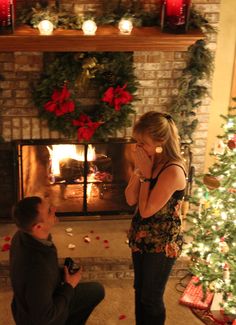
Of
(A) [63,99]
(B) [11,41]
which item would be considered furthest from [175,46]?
(B) [11,41]

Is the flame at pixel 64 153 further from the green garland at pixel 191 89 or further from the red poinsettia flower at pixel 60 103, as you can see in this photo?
the green garland at pixel 191 89

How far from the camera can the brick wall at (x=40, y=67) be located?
10.5 feet

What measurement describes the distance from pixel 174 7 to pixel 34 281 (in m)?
1.87

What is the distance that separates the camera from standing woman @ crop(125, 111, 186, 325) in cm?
220

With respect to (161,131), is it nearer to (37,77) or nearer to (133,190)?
(133,190)

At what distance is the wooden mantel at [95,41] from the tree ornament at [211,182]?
33.8 inches

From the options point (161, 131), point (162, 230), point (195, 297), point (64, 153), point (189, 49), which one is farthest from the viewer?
point (64, 153)

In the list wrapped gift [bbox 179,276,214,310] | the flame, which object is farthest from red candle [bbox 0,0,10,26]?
wrapped gift [bbox 179,276,214,310]

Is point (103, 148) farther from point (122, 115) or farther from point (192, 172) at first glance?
point (192, 172)

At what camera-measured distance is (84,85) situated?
326 cm

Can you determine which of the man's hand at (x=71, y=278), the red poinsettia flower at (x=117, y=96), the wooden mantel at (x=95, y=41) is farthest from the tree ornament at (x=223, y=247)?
the wooden mantel at (x=95, y=41)

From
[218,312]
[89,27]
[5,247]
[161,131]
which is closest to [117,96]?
[89,27]

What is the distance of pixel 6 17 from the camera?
9.28ft

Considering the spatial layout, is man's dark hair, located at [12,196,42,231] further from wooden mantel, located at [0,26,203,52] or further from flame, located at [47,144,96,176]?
flame, located at [47,144,96,176]
